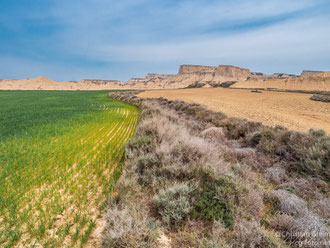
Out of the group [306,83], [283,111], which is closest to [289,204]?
[283,111]

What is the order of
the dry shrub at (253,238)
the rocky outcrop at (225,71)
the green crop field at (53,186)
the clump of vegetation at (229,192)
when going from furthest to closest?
the rocky outcrop at (225,71)
the green crop field at (53,186)
the clump of vegetation at (229,192)
the dry shrub at (253,238)

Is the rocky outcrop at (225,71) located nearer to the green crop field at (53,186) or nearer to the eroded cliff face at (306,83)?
the eroded cliff face at (306,83)

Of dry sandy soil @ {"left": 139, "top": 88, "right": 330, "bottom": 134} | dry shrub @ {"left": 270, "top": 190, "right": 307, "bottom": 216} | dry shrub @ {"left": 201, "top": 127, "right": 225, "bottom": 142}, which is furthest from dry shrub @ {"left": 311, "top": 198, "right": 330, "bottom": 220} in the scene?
dry sandy soil @ {"left": 139, "top": 88, "right": 330, "bottom": 134}

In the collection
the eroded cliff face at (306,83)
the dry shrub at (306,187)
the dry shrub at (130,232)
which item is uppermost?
the eroded cliff face at (306,83)

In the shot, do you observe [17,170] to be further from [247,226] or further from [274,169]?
[274,169]

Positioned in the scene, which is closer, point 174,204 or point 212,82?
point 174,204

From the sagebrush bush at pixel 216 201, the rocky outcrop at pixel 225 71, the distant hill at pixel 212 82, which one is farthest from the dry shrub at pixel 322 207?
the rocky outcrop at pixel 225 71

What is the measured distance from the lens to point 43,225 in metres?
2.65

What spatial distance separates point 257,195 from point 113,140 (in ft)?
20.3

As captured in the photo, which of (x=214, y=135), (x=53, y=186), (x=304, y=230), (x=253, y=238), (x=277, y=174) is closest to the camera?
(x=253, y=238)

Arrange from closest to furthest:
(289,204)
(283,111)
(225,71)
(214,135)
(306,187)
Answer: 1. (289,204)
2. (306,187)
3. (214,135)
4. (283,111)
5. (225,71)

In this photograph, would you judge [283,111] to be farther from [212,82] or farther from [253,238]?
[212,82]

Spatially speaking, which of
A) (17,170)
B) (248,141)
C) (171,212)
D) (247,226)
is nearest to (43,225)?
(171,212)

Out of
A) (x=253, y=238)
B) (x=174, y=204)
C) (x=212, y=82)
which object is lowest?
(x=253, y=238)
